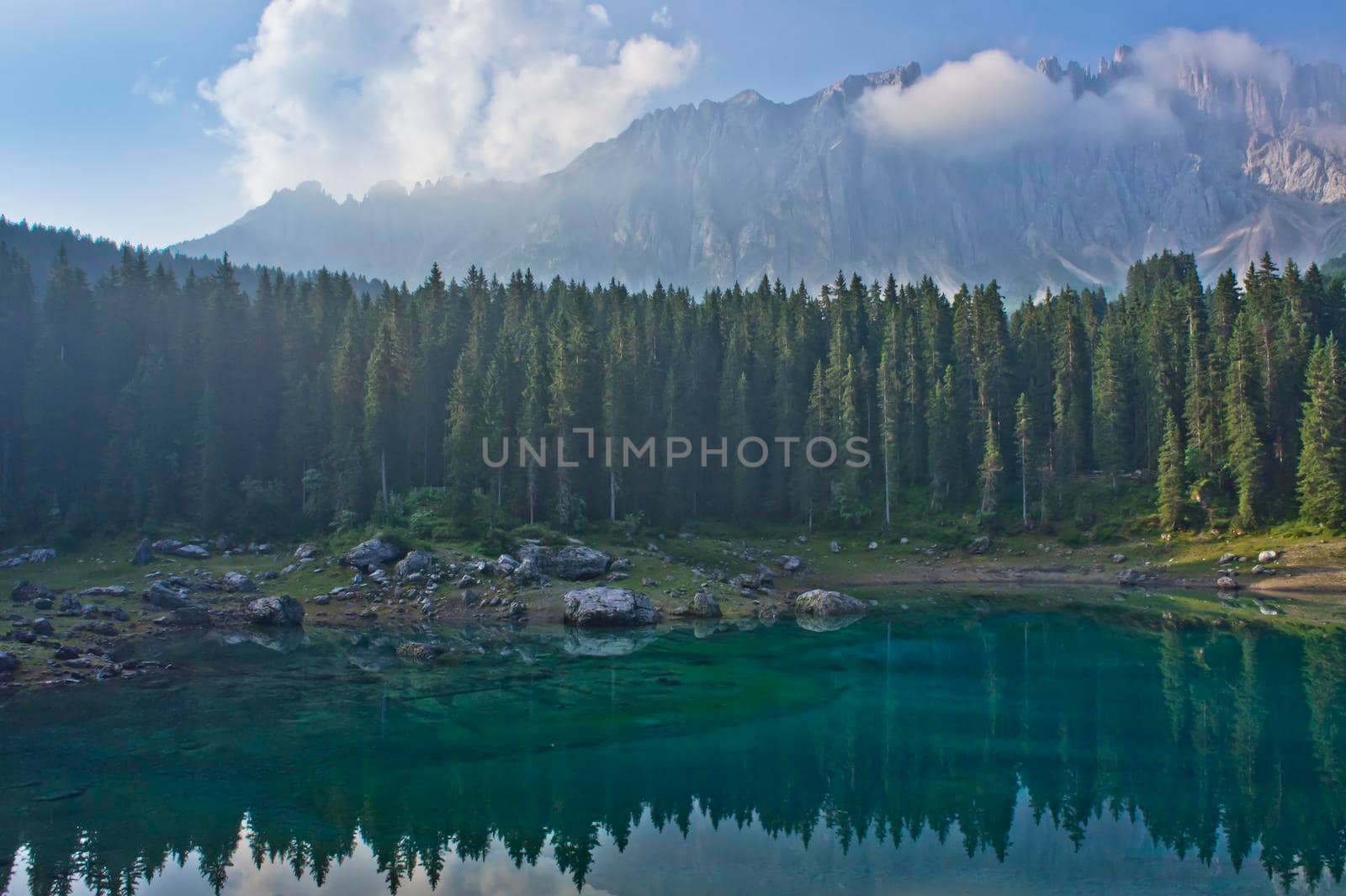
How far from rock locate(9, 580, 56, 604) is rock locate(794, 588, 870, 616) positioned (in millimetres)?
48060

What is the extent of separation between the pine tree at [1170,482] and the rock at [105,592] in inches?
3463

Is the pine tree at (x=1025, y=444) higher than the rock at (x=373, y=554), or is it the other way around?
the pine tree at (x=1025, y=444)

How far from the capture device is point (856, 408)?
309 ft

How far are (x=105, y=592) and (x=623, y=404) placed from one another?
4458 cm

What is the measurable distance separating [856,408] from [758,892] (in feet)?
268

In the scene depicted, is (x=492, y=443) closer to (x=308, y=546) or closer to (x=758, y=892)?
(x=308, y=546)

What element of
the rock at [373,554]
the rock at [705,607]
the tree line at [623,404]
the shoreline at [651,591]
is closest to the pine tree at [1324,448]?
the tree line at [623,404]

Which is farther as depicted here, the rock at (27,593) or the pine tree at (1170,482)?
the pine tree at (1170,482)

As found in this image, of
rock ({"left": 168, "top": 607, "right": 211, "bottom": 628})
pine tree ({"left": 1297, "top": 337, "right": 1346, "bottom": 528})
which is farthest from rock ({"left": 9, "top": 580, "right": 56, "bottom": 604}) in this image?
pine tree ({"left": 1297, "top": 337, "right": 1346, "bottom": 528})

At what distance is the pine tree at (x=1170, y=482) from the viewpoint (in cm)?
7481

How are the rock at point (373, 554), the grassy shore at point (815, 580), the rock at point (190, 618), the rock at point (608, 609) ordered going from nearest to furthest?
the rock at point (190, 618) < the grassy shore at point (815, 580) < the rock at point (608, 609) < the rock at point (373, 554)

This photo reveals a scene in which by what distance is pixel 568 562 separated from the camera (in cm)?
5847

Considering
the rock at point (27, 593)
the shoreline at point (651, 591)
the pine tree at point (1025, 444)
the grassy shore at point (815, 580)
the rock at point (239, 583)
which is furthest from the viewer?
the pine tree at point (1025, 444)

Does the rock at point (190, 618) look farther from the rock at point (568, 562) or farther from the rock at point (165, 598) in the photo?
the rock at point (568, 562)
